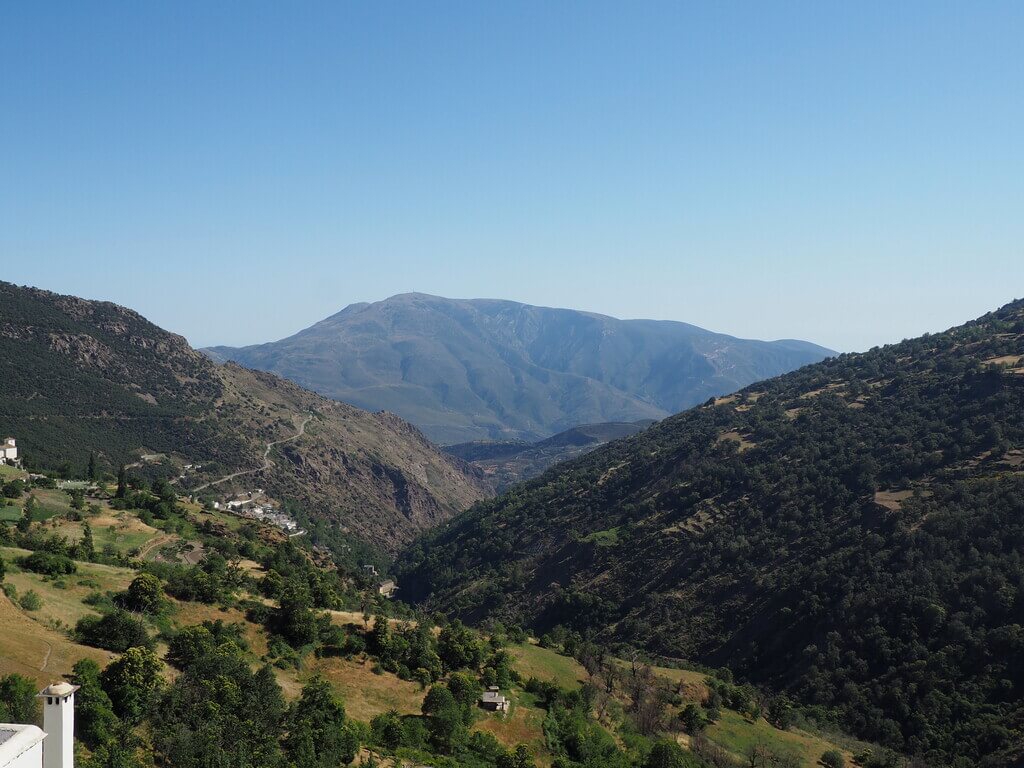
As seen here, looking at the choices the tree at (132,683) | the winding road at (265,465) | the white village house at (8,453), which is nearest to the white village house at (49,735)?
the tree at (132,683)

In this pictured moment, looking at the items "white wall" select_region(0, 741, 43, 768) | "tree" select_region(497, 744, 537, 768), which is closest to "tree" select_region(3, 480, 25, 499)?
"tree" select_region(497, 744, 537, 768)

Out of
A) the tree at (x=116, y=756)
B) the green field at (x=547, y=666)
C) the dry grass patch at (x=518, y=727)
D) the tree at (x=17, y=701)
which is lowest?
the green field at (x=547, y=666)

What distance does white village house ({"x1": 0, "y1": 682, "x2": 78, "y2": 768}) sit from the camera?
1592 cm

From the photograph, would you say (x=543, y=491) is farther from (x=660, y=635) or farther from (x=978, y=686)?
(x=978, y=686)

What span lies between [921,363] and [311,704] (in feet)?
322

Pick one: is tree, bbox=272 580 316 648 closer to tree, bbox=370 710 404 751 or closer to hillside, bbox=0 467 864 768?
hillside, bbox=0 467 864 768

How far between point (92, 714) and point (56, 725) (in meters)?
8.94

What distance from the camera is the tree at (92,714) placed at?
24.0m

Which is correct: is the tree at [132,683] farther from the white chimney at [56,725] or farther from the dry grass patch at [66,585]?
the white chimney at [56,725]

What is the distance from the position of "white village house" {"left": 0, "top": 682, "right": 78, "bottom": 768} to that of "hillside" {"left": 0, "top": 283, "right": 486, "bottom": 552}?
267ft

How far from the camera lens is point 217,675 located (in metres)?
29.5

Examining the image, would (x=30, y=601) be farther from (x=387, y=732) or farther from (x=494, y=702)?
(x=494, y=702)

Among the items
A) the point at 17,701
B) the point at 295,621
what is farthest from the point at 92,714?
the point at 295,621

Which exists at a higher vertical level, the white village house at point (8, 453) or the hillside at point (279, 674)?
the white village house at point (8, 453)
